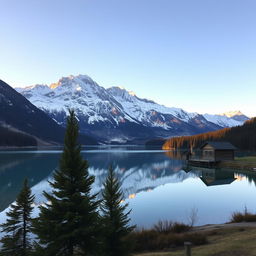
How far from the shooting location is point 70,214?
1038 cm

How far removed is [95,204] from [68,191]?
141cm

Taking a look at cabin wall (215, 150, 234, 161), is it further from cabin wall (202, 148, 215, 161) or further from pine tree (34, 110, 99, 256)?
pine tree (34, 110, 99, 256)

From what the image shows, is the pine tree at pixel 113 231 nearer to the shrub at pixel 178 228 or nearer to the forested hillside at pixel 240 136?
the shrub at pixel 178 228

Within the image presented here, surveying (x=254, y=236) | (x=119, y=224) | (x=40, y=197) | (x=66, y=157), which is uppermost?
(x=66, y=157)

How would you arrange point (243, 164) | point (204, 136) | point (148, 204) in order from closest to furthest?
point (148, 204)
point (243, 164)
point (204, 136)

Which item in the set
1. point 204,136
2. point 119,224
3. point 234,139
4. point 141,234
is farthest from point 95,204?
point 204,136

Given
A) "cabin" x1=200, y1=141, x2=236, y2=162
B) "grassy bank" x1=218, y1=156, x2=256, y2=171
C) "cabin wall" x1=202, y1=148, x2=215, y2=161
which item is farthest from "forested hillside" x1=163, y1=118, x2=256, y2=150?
"grassy bank" x1=218, y1=156, x2=256, y2=171

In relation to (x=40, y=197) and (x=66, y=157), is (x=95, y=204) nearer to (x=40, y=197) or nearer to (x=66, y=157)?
(x=66, y=157)

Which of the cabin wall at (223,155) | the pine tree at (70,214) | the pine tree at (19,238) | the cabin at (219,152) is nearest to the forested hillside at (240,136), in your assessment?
the cabin wall at (223,155)

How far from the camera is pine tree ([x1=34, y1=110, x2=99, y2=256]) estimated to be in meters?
10.4

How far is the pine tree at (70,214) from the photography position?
34.3 feet

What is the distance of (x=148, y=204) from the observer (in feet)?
113

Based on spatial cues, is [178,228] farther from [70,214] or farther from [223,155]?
[223,155]

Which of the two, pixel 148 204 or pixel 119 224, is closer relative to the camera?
pixel 119 224
